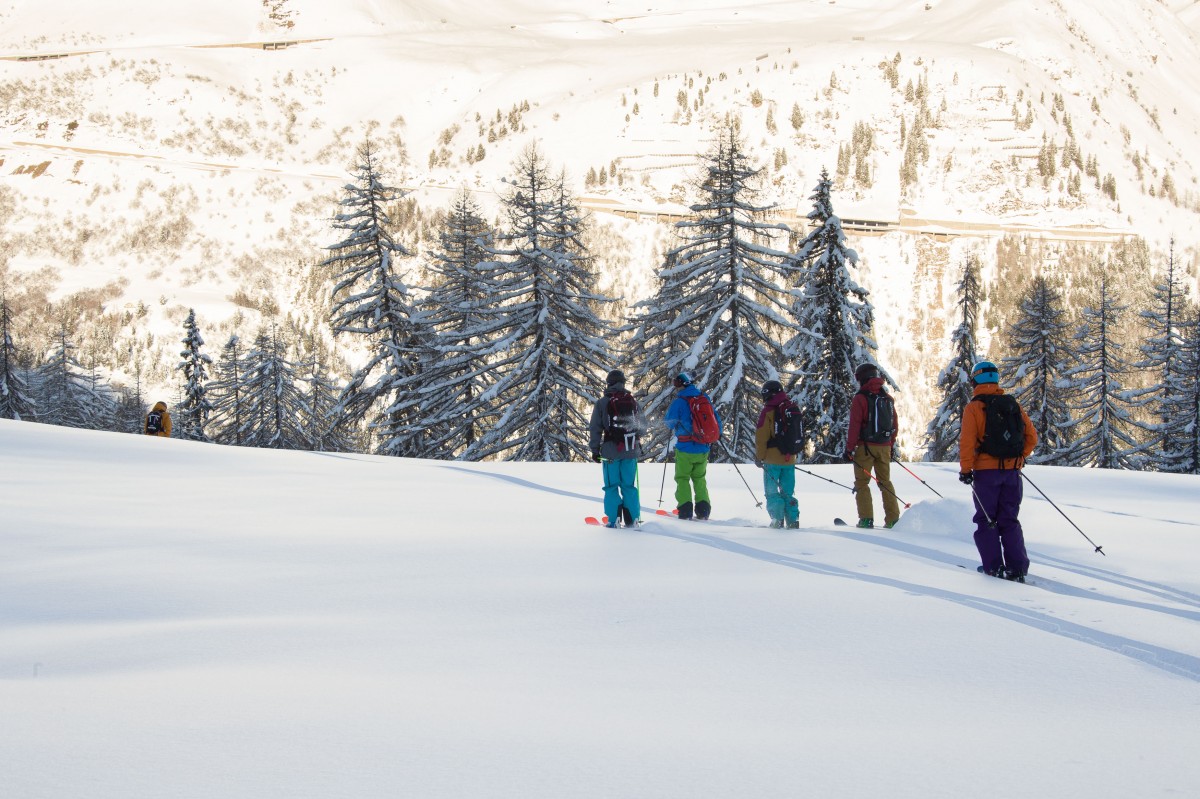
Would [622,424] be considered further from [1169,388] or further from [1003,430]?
[1169,388]

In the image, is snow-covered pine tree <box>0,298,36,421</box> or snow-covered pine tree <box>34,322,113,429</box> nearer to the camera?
snow-covered pine tree <box>0,298,36,421</box>

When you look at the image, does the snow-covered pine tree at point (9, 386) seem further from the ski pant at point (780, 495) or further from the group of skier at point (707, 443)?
the ski pant at point (780, 495)

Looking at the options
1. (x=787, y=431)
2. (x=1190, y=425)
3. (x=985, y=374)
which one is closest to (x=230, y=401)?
(x=787, y=431)

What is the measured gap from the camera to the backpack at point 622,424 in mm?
9336

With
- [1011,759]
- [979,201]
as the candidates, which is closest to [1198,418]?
[1011,759]

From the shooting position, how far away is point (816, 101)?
18238cm

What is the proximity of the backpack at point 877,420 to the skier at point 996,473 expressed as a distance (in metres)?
3.02

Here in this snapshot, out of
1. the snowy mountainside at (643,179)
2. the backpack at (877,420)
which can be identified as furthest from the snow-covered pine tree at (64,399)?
the backpack at (877,420)

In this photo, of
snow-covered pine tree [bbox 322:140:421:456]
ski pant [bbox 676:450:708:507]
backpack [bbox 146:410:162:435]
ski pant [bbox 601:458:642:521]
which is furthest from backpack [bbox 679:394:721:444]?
snow-covered pine tree [bbox 322:140:421:456]

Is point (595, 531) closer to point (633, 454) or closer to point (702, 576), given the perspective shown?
point (633, 454)

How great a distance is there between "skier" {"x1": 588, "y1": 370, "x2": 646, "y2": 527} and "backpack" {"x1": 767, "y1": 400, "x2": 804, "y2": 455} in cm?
176

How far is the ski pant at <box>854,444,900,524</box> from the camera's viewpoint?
32.6 ft

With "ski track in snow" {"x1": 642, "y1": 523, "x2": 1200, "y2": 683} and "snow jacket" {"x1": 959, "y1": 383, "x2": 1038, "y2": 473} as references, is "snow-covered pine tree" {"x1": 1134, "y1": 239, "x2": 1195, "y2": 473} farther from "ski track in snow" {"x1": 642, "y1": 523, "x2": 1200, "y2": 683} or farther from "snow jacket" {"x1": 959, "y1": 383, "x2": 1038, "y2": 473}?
"snow jacket" {"x1": 959, "y1": 383, "x2": 1038, "y2": 473}

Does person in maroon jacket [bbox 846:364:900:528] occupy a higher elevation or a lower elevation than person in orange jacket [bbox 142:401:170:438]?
higher
